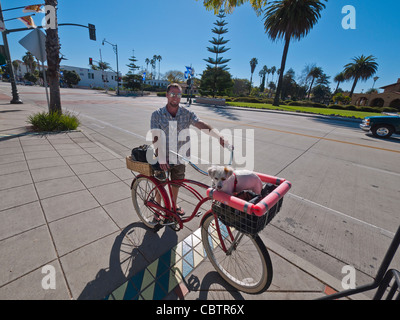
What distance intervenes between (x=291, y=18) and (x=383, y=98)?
41.4 metres

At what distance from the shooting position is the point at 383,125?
9.50 m

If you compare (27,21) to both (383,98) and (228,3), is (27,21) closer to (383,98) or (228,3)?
(228,3)

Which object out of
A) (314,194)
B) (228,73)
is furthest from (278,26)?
(314,194)

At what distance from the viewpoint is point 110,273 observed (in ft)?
6.49

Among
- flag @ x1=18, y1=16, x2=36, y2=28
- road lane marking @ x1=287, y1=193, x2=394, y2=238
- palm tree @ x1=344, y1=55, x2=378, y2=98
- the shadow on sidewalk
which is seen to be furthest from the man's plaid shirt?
palm tree @ x1=344, y1=55, x2=378, y2=98

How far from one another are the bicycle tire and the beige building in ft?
212

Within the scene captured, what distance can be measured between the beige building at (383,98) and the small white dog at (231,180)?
6438 centimetres

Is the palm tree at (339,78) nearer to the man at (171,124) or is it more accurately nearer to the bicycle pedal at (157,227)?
the man at (171,124)

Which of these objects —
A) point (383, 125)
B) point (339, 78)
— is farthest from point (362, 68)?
point (383, 125)

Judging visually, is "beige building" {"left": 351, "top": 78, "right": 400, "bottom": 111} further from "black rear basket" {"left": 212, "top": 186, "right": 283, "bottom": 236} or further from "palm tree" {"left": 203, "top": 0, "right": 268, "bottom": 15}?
"black rear basket" {"left": 212, "top": 186, "right": 283, "bottom": 236}

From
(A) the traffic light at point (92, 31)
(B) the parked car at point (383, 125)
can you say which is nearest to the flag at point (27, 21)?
(A) the traffic light at point (92, 31)

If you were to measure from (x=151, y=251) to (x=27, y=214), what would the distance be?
2.04m
